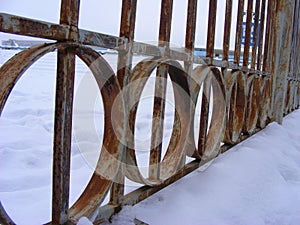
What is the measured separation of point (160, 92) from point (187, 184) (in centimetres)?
42

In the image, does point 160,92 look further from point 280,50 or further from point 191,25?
point 280,50

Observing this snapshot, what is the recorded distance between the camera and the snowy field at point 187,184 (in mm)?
1047

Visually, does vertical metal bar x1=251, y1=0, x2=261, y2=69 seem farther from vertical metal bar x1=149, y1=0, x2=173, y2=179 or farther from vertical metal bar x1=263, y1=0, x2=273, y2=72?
vertical metal bar x1=149, y1=0, x2=173, y2=179

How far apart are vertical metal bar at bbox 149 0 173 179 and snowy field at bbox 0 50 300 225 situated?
10 cm

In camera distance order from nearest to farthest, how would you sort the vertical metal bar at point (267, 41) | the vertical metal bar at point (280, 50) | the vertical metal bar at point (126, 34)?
the vertical metal bar at point (126, 34) → the vertical metal bar at point (267, 41) → the vertical metal bar at point (280, 50)

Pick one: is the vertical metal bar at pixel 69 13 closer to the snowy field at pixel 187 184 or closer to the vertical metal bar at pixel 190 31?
the snowy field at pixel 187 184

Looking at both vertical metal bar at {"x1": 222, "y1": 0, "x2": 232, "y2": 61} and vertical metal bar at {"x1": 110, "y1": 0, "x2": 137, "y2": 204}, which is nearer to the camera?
vertical metal bar at {"x1": 110, "y1": 0, "x2": 137, "y2": 204}

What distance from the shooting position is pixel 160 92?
3.67ft

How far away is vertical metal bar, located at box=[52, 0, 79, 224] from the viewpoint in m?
0.72

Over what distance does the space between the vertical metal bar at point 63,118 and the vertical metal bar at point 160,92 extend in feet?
1.38

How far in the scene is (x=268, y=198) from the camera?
4.09ft

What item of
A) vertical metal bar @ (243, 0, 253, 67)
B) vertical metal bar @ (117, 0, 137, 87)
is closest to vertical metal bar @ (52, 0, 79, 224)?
vertical metal bar @ (117, 0, 137, 87)

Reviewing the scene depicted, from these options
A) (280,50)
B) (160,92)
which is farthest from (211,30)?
(280,50)

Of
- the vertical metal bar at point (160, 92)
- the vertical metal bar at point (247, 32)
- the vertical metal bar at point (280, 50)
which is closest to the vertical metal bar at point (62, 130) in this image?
the vertical metal bar at point (160, 92)
